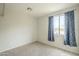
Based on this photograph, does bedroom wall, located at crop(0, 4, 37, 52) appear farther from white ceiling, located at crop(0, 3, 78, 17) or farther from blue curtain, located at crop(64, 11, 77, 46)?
blue curtain, located at crop(64, 11, 77, 46)

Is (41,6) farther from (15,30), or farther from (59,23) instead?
(15,30)

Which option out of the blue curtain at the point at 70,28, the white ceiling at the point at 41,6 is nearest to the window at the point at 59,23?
the blue curtain at the point at 70,28

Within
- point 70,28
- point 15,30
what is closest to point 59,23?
point 70,28

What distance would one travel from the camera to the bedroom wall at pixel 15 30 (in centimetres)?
205

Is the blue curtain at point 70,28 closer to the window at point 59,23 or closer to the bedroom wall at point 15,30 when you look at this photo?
the window at point 59,23

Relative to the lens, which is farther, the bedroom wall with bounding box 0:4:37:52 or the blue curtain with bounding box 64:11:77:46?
the bedroom wall with bounding box 0:4:37:52

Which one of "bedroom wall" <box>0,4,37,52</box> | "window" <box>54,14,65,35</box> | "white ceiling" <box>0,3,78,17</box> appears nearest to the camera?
"white ceiling" <box>0,3,78,17</box>

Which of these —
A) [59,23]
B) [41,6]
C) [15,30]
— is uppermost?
[41,6]

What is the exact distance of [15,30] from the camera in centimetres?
237

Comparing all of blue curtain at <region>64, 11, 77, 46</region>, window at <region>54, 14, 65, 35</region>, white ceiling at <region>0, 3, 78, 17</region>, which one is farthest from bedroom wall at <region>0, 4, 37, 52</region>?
blue curtain at <region>64, 11, 77, 46</region>

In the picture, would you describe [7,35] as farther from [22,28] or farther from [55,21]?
[55,21]

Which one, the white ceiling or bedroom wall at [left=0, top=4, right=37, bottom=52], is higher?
the white ceiling

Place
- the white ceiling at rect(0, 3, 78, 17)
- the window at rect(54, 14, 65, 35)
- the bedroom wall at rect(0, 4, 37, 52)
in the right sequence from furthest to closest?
the bedroom wall at rect(0, 4, 37, 52)
the window at rect(54, 14, 65, 35)
the white ceiling at rect(0, 3, 78, 17)

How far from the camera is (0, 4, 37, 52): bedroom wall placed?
2051 millimetres
